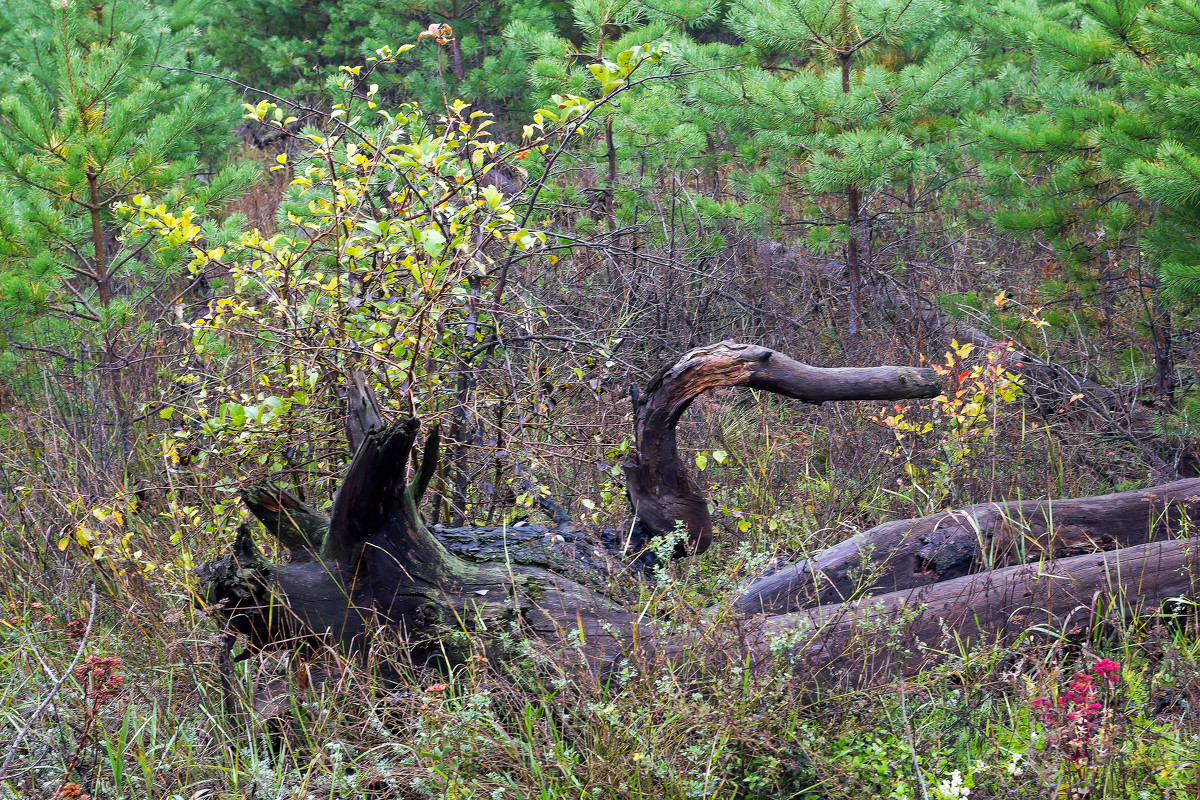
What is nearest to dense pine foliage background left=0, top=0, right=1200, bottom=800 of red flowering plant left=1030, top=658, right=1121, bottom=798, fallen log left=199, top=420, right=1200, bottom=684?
red flowering plant left=1030, top=658, right=1121, bottom=798

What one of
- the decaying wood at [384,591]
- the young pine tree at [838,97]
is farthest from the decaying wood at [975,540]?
the young pine tree at [838,97]

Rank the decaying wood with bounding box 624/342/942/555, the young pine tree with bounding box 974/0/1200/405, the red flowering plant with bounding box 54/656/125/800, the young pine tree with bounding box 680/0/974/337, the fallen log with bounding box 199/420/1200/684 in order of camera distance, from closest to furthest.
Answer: the red flowering plant with bounding box 54/656/125/800 → the fallen log with bounding box 199/420/1200/684 → the decaying wood with bounding box 624/342/942/555 → the young pine tree with bounding box 974/0/1200/405 → the young pine tree with bounding box 680/0/974/337

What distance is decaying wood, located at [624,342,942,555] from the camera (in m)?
3.09

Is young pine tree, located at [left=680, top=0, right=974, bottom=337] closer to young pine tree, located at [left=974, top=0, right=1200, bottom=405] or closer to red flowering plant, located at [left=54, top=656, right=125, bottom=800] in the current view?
young pine tree, located at [left=974, top=0, right=1200, bottom=405]

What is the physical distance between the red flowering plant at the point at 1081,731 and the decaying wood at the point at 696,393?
122 centimetres

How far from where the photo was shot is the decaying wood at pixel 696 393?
10.1 ft

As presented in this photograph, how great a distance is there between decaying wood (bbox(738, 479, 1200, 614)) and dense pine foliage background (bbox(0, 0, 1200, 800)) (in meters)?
0.25

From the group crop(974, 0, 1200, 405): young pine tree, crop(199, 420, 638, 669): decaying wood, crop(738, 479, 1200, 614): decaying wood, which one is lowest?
crop(738, 479, 1200, 614): decaying wood

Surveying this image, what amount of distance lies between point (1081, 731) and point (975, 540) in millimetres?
1404

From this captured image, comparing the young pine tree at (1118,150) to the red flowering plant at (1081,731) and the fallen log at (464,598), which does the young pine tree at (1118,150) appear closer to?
the fallen log at (464,598)

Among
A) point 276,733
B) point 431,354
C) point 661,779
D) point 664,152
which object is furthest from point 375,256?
point 664,152

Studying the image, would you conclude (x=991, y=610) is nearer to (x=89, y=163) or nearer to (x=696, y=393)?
(x=696, y=393)

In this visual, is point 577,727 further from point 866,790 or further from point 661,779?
point 866,790

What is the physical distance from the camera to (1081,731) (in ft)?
6.22
